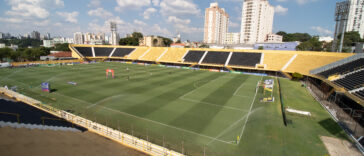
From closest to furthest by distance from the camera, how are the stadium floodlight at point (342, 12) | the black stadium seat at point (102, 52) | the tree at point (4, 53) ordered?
the stadium floodlight at point (342, 12)
the tree at point (4, 53)
the black stadium seat at point (102, 52)

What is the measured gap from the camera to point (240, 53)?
192ft

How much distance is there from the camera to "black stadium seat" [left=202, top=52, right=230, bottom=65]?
187 ft

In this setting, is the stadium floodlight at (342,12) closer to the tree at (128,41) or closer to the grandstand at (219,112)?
the grandstand at (219,112)

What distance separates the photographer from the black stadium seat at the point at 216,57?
187ft

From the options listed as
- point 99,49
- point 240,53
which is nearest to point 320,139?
point 240,53

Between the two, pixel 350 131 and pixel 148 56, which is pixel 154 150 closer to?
pixel 350 131

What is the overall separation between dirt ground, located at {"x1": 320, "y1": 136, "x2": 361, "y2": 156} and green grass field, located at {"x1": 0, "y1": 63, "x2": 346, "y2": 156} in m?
0.56

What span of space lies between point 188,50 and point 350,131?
55.4 metres

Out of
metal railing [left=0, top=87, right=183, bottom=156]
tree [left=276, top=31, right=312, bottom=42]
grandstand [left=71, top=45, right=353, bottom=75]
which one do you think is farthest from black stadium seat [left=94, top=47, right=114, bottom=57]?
tree [left=276, top=31, right=312, bottom=42]

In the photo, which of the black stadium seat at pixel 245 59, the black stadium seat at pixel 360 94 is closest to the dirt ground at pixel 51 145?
the black stadium seat at pixel 360 94

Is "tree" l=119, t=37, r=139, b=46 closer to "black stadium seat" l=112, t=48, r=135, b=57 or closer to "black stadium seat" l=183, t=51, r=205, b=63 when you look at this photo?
"black stadium seat" l=112, t=48, r=135, b=57

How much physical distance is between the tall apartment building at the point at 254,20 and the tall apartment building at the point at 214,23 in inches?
1357

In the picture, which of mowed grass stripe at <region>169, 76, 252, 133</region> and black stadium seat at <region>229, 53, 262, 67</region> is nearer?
mowed grass stripe at <region>169, 76, 252, 133</region>

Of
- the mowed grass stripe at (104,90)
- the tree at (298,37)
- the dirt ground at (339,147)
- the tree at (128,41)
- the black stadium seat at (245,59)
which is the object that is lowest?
the dirt ground at (339,147)
